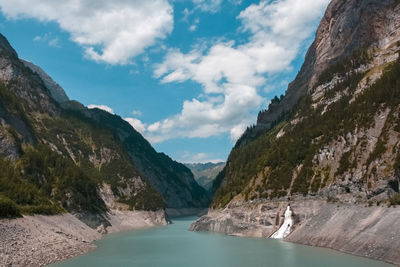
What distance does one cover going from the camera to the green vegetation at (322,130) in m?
86.0

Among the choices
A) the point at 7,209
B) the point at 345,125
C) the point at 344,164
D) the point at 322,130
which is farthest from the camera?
the point at 322,130

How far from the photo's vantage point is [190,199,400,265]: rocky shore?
48.5 metres

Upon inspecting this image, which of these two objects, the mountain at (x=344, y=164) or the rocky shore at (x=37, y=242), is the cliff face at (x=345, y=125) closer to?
the mountain at (x=344, y=164)

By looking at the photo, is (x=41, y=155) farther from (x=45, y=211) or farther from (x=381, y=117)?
(x=381, y=117)

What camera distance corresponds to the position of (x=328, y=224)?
66.7 m

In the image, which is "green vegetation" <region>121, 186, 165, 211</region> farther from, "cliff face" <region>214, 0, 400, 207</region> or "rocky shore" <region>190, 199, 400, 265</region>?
"rocky shore" <region>190, 199, 400, 265</region>

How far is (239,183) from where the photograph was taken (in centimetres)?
13112

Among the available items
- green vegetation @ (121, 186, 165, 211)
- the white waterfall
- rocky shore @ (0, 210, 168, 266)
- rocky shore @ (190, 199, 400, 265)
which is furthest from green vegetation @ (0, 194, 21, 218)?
green vegetation @ (121, 186, 165, 211)

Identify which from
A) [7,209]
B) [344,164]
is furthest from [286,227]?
[7,209]

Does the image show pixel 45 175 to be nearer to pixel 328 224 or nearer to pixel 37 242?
pixel 37 242

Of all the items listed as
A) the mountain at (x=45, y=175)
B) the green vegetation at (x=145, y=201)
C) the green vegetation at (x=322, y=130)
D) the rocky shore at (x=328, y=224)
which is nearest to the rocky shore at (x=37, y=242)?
the mountain at (x=45, y=175)

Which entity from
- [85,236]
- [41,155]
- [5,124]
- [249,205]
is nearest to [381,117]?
[249,205]

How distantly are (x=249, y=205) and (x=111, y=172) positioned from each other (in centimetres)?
10931

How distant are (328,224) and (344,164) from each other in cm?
2124
